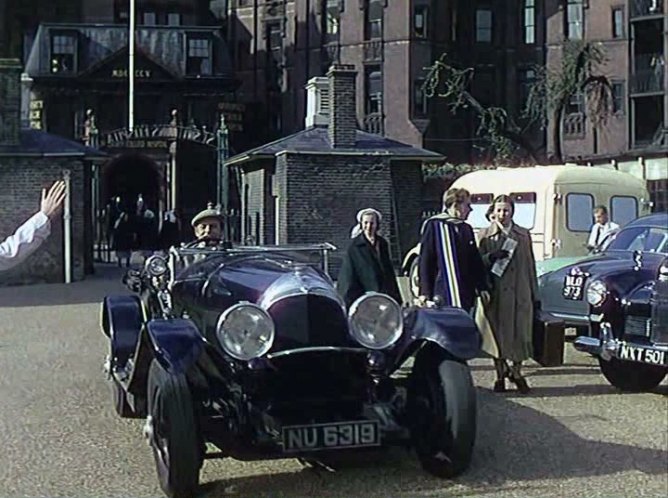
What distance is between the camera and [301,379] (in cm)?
681

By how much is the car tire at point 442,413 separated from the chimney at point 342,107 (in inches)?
744

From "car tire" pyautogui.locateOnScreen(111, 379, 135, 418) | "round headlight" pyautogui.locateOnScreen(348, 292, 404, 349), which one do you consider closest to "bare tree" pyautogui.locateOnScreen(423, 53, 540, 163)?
"car tire" pyautogui.locateOnScreen(111, 379, 135, 418)

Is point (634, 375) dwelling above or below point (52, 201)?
below

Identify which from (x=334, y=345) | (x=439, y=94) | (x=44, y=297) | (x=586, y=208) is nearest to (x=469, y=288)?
(x=334, y=345)

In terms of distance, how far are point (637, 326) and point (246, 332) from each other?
4.21 metres

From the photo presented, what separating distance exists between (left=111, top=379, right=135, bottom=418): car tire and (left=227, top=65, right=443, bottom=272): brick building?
17034 mm

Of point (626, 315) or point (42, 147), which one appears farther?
point (42, 147)

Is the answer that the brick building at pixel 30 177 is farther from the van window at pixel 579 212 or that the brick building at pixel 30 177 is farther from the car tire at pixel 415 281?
the van window at pixel 579 212

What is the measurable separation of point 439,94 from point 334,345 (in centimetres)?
4121

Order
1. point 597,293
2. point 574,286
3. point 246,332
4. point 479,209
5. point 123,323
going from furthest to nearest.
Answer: point 479,209 < point 574,286 < point 597,293 < point 123,323 < point 246,332

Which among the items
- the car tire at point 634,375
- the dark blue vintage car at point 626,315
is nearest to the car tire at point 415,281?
the dark blue vintage car at point 626,315

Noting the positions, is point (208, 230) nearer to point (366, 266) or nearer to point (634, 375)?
point (366, 266)

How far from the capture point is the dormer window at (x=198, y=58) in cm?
5266

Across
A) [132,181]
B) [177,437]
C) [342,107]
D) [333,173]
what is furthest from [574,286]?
[132,181]
